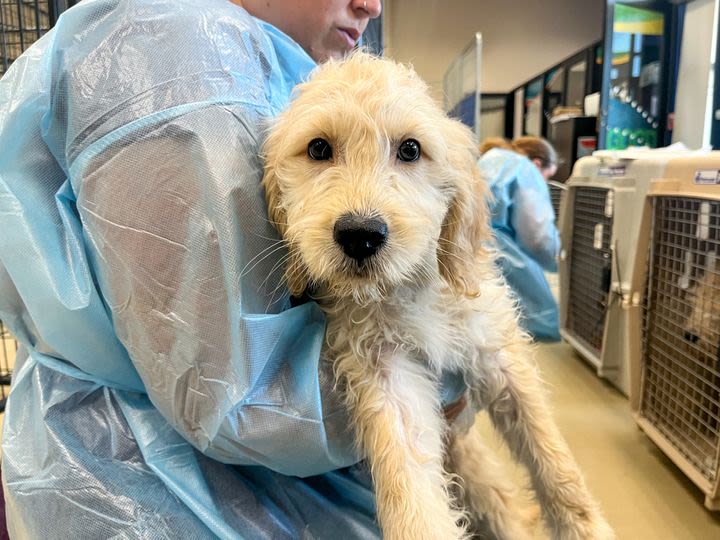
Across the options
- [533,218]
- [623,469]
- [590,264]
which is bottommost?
[623,469]

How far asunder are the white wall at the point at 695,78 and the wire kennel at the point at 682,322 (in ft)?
5.23

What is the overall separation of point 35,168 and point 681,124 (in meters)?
3.24

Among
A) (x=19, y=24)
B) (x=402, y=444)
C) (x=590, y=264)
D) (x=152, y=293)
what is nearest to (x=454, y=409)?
(x=402, y=444)

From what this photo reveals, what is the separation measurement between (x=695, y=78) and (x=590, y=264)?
4.44ft

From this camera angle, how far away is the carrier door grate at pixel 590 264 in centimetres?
223

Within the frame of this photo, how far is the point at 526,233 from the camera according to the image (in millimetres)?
2826

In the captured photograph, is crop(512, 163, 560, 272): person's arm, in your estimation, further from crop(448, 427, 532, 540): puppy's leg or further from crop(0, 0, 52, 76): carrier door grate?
crop(0, 0, 52, 76): carrier door grate

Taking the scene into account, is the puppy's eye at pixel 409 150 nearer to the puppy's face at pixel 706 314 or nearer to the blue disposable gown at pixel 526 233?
the puppy's face at pixel 706 314

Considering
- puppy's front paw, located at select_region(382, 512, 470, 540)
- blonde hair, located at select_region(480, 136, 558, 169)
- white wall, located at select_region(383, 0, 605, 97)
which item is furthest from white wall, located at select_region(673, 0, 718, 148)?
white wall, located at select_region(383, 0, 605, 97)

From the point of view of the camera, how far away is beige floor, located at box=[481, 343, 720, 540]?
4.79 feet

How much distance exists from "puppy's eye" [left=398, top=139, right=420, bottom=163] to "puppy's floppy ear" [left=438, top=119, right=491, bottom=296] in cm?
7

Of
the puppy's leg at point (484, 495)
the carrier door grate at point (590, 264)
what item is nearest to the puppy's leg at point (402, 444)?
the puppy's leg at point (484, 495)

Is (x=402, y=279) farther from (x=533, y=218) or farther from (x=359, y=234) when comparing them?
(x=533, y=218)

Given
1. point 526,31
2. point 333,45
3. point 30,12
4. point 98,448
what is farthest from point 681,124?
point 526,31
